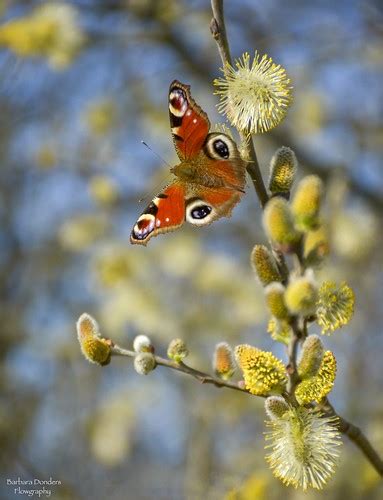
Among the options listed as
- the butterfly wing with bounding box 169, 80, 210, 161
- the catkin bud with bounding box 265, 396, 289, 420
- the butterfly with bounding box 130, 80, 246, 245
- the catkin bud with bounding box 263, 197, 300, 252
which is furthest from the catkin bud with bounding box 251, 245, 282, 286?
the butterfly wing with bounding box 169, 80, 210, 161

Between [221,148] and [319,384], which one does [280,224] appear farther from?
[221,148]

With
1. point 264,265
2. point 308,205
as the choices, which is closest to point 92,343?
point 264,265

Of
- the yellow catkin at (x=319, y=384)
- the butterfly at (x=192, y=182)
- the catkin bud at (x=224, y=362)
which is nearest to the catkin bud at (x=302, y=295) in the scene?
the yellow catkin at (x=319, y=384)

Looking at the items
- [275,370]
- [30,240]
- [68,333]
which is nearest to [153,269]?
[68,333]

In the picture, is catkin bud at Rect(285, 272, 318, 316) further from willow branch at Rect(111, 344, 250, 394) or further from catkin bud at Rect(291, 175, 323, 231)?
willow branch at Rect(111, 344, 250, 394)

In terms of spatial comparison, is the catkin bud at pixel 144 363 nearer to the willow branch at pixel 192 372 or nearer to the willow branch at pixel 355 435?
the willow branch at pixel 192 372

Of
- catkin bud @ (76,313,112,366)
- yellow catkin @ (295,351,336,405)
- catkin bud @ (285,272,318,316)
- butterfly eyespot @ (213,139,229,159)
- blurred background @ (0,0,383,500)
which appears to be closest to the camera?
catkin bud @ (285,272,318,316)

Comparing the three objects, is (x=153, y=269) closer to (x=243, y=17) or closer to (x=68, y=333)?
(x=68, y=333)
